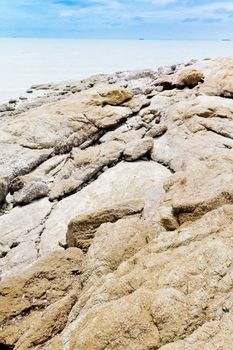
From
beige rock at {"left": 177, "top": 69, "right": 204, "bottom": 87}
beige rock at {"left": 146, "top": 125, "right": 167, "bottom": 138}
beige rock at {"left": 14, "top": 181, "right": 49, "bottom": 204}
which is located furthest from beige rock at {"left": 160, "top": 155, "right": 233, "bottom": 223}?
beige rock at {"left": 177, "top": 69, "right": 204, "bottom": 87}

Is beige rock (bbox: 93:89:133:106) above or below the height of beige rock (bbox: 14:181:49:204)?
above

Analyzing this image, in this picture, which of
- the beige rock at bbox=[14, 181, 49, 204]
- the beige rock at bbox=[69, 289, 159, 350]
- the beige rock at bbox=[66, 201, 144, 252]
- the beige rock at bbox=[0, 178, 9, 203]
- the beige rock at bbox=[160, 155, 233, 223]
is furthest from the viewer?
the beige rock at bbox=[0, 178, 9, 203]

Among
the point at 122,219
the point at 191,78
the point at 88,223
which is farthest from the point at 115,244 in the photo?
the point at 191,78

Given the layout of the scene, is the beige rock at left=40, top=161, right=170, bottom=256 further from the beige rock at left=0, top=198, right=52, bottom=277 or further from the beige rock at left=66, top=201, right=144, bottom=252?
the beige rock at left=66, top=201, right=144, bottom=252

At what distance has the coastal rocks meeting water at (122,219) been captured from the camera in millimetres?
8406

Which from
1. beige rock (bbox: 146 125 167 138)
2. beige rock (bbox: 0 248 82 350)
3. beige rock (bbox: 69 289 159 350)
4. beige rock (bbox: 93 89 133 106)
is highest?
beige rock (bbox: 93 89 133 106)

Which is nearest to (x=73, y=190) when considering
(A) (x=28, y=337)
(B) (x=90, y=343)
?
(A) (x=28, y=337)

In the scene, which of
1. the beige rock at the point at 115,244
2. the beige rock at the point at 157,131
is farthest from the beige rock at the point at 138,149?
the beige rock at the point at 115,244

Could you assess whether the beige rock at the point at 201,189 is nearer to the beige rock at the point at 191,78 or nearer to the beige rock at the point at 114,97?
the beige rock at the point at 114,97

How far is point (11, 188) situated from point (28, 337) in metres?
12.1

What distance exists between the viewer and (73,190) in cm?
→ 2000

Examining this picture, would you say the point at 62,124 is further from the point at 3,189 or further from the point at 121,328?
the point at 121,328

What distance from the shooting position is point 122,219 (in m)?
14.1

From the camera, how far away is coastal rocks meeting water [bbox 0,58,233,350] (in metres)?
8.41
